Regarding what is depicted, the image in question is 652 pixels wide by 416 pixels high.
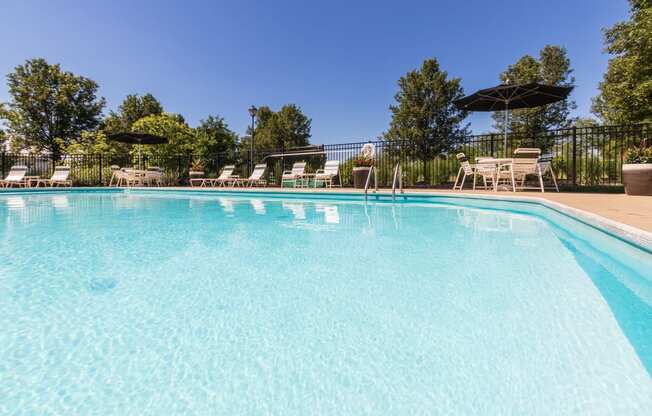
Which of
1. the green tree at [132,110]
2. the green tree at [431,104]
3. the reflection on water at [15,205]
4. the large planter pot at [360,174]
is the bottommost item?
the reflection on water at [15,205]

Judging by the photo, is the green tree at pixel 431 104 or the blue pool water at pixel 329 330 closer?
the blue pool water at pixel 329 330

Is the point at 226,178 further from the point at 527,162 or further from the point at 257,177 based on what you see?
the point at 527,162

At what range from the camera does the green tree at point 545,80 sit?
2142 cm

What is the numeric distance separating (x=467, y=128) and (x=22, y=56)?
34.1m

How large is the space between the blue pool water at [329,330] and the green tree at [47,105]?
29713 mm

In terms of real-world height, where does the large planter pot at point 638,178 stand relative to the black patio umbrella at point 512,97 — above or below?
below

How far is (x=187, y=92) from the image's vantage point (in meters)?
23.5

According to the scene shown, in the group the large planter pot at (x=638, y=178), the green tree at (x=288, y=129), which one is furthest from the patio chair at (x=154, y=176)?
the green tree at (x=288, y=129)

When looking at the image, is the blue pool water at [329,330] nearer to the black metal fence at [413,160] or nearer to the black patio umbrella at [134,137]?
the black metal fence at [413,160]

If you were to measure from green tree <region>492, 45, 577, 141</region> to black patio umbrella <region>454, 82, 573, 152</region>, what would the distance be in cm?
1587

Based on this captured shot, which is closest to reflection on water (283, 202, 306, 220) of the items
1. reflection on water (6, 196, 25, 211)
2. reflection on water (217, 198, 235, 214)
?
reflection on water (217, 198, 235, 214)

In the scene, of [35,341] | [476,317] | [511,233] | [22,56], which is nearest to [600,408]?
Answer: [476,317]

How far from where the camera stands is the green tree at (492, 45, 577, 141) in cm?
2142

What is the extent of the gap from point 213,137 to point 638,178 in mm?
18897
